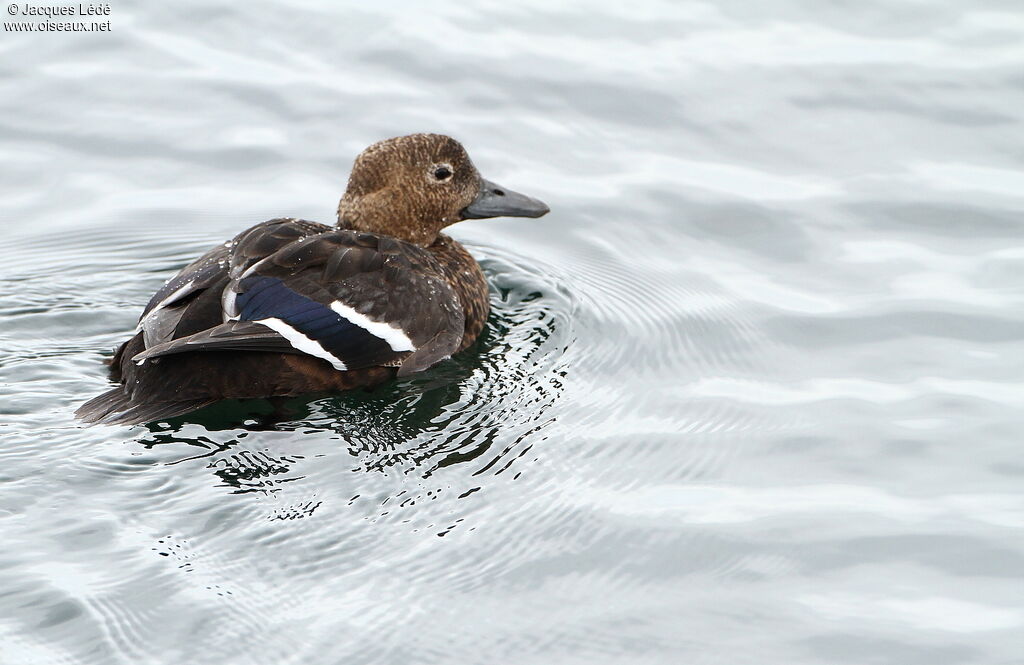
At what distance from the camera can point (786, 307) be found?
8203 mm

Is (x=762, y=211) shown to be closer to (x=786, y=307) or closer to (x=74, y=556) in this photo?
(x=786, y=307)

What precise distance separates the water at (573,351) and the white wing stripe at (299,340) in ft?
0.98

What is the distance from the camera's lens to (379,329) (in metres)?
7.27

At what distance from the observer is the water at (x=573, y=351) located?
5574mm

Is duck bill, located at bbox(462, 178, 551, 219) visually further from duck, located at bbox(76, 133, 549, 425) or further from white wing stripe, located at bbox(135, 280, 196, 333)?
white wing stripe, located at bbox(135, 280, 196, 333)

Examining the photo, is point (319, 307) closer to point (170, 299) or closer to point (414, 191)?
point (170, 299)

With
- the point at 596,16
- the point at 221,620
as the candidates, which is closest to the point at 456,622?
Result: the point at 221,620

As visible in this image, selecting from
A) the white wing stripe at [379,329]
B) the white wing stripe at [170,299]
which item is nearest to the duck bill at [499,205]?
the white wing stripe at [379,329]

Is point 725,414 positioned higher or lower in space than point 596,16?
lower

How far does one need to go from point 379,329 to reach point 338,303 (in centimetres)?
24

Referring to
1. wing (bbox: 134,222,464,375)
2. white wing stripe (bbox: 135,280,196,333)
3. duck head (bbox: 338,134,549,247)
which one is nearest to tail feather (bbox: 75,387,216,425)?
wing (bbox: 134,222,464,375)

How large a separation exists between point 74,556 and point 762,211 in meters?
5.00

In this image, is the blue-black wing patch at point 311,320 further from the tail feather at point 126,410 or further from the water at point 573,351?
the tail feather at point 126,410

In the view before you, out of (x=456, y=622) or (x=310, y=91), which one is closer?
(x=456, y=622)
